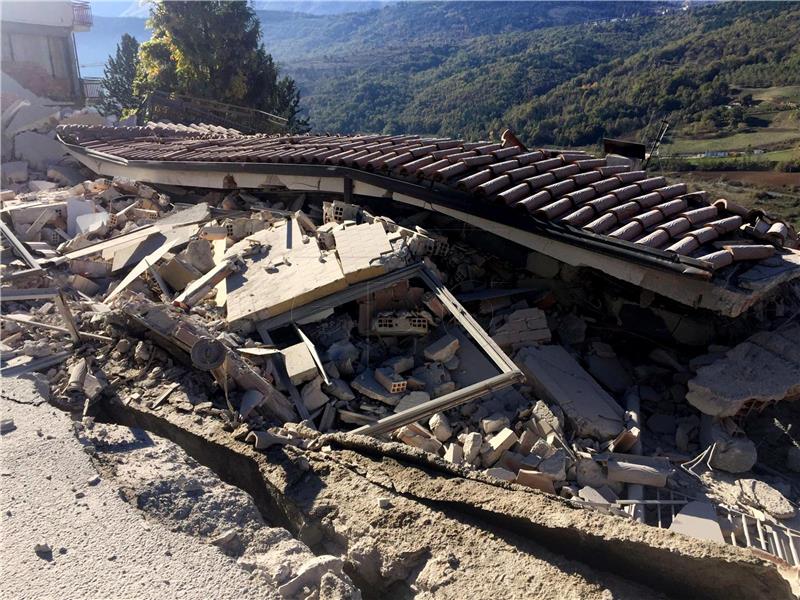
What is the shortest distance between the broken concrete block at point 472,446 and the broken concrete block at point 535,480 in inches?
13.7

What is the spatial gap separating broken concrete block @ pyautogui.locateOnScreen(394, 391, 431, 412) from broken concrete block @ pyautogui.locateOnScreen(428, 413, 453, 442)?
0.72 feet

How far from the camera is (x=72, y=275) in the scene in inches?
253

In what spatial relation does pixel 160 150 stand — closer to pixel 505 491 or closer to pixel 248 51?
pixel 505 491

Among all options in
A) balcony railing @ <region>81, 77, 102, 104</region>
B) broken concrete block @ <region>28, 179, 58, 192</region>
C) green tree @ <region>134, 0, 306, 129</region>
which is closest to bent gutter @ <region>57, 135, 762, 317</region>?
broken concrete block @ <region>28, 179, 58, 192</region>

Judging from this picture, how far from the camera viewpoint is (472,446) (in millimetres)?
Result: 4031

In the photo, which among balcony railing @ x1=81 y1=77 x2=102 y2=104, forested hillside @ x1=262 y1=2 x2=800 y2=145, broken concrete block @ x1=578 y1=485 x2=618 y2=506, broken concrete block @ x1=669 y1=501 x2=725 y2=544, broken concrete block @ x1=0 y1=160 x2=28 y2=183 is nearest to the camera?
broken concrete block @ x1=669 y1=501 x2=725 y2=544

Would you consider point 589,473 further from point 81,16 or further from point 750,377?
point 81,16

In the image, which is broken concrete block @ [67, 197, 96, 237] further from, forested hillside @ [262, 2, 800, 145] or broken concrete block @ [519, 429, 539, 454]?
forested hillside @ [262, 2, 800, 145]

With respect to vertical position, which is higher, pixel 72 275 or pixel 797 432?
pixel 72 275

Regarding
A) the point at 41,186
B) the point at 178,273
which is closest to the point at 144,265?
the point at 178,273

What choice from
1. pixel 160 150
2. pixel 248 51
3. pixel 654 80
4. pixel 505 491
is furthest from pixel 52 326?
pixel 654 80

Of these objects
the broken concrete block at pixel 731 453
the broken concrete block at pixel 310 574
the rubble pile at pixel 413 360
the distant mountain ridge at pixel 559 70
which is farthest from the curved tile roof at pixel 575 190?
the distant mountain ridge at pixel 559 70

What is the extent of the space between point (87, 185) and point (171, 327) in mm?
6313

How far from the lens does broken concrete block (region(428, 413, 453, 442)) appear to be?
420 centimetres
